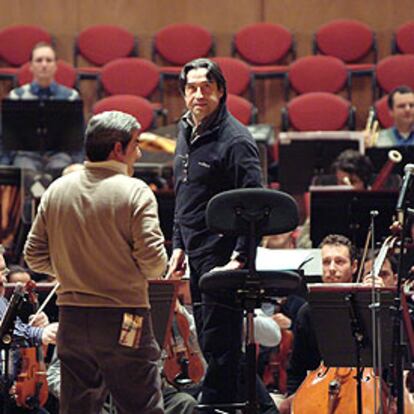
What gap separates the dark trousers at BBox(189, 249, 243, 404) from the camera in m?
5.20

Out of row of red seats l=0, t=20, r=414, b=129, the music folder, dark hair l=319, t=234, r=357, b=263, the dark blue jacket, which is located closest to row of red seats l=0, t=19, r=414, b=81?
row of red seats l=0, t=20, r=414, b=129

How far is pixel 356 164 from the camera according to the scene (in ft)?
26.5

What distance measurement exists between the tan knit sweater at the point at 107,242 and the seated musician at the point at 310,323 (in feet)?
6.92

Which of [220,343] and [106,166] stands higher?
[106,166]

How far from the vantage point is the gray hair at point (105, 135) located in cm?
437

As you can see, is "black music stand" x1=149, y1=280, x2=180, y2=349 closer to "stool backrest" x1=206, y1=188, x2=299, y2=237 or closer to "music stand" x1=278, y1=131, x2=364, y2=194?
"stool backrest" x1=206, y1=188, x2=299, y2=237

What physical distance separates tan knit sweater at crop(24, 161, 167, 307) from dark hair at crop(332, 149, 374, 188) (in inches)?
156

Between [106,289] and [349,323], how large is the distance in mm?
1470

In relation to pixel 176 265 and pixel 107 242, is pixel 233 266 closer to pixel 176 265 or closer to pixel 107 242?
pixel 176 265

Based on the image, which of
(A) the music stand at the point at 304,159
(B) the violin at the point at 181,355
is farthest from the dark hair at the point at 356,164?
(B) the violin at the point at 181,355

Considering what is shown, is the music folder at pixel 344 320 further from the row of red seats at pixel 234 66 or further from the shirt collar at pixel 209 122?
the row of red seats at pixel 234 66

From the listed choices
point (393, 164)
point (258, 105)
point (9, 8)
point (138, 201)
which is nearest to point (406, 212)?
point (138, 201)

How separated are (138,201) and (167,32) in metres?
7.44

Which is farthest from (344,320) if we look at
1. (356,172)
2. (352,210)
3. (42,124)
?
(42,124)
